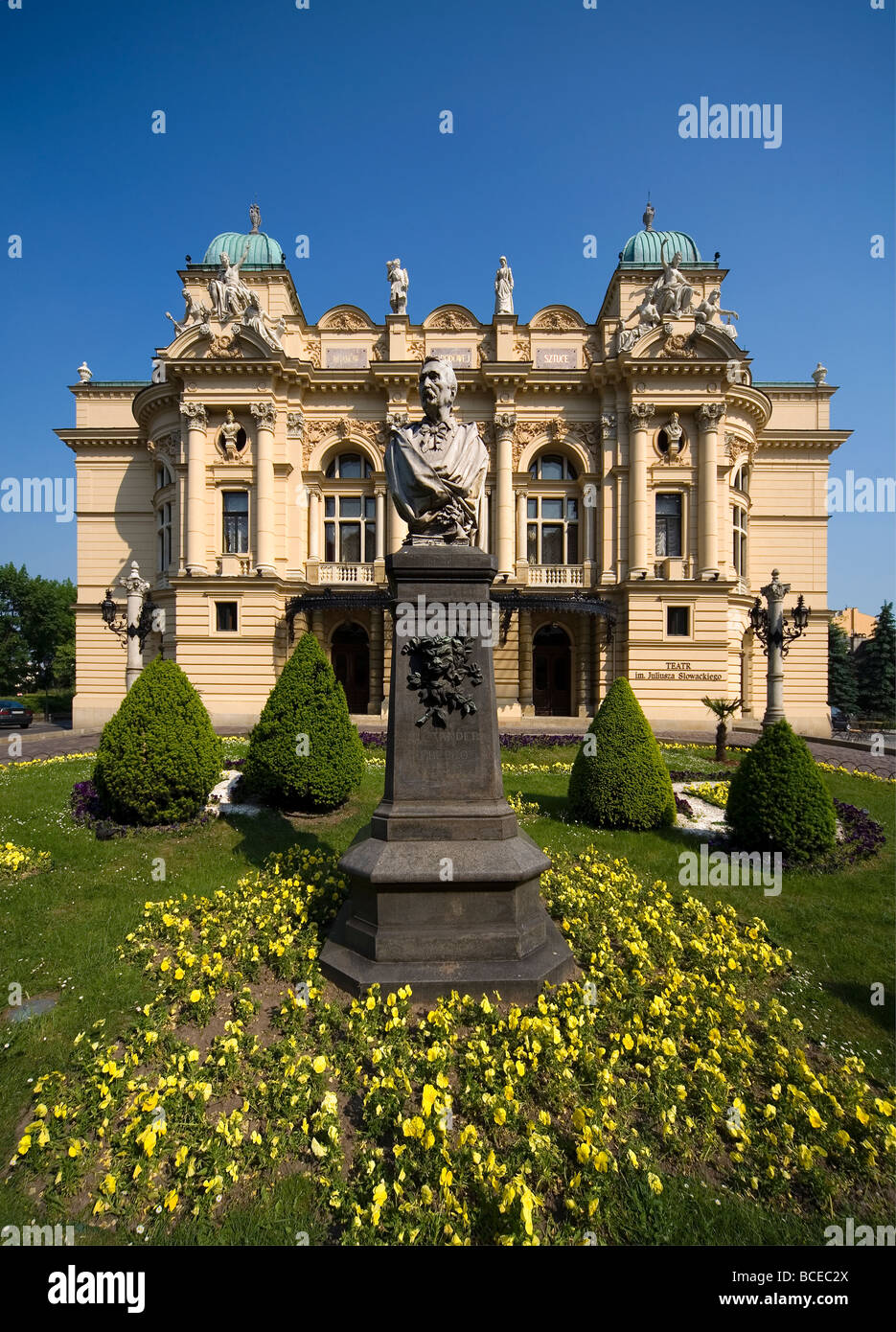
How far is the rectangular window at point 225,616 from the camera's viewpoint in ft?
75.4

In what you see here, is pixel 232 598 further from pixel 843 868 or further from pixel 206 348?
pixel 843 868

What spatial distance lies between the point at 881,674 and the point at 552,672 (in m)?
28.1

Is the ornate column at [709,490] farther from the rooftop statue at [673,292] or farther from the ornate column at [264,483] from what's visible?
the ornate column at [264,483]

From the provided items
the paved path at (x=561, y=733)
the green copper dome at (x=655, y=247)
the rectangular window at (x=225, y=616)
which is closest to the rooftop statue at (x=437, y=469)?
A: the paved path at (x=561, y=733)

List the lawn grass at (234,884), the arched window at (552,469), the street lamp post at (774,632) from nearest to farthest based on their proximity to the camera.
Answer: the lawn grass at (234,884)
the street lamp post at (774,632)
the arched window at (552,469)

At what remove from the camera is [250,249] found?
2662 cm

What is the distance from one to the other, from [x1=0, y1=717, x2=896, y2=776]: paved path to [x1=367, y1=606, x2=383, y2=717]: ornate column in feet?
7.58

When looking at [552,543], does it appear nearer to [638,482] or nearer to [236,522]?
[638,482]

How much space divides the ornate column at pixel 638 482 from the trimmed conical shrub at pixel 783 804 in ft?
54.8

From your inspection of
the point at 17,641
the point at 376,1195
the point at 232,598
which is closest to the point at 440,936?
the point at 376,1195

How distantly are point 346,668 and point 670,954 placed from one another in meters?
22.4

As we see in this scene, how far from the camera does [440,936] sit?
4.27 metres

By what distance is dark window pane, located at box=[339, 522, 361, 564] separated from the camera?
1006 inches

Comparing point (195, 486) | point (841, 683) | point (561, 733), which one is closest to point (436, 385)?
point (561, 733)
